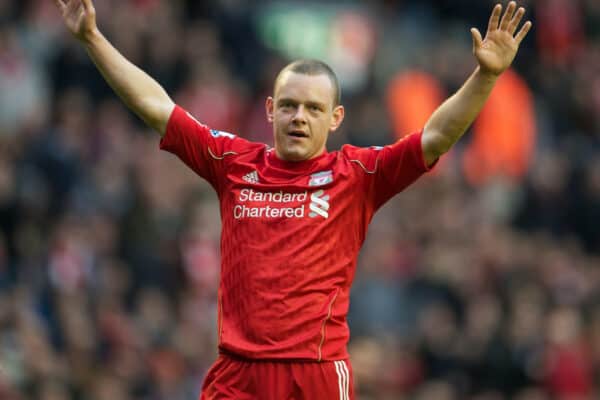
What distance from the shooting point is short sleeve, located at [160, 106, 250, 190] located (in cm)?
752

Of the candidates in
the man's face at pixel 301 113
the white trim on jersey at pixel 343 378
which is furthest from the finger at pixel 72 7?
the white trim on jersey at pixel 343 378

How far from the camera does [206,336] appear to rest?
48.0 ft

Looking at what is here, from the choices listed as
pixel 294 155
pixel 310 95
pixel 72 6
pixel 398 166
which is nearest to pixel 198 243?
pixel 72 6

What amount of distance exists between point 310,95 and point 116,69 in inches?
38.9

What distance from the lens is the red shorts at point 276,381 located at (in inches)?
278

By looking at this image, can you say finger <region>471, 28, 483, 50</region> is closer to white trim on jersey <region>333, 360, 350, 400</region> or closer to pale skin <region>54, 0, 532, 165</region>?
pale skin <region>54, 0, 532, 165</region>

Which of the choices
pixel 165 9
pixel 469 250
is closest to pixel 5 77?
pixel 165 9

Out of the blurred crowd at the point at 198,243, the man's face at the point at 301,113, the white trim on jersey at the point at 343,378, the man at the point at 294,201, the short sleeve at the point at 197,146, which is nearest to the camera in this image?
the man at the point at 294,201

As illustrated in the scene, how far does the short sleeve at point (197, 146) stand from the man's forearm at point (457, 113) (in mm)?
1022

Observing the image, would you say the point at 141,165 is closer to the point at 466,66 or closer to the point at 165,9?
the point at 165,9

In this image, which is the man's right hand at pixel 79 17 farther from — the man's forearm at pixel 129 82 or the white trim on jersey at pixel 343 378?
the white trim on jersey at pixel 343 378

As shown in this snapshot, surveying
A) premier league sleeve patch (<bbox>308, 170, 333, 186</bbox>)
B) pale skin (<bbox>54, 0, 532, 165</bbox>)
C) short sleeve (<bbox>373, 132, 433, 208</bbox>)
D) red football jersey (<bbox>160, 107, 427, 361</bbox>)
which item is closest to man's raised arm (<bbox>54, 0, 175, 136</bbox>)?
pale skin (<bbox>54, 0, 532, 165</bbox>)

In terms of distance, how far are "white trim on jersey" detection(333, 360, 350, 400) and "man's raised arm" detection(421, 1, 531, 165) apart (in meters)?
1.07

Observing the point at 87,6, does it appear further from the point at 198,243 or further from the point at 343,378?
the point at 198,243
